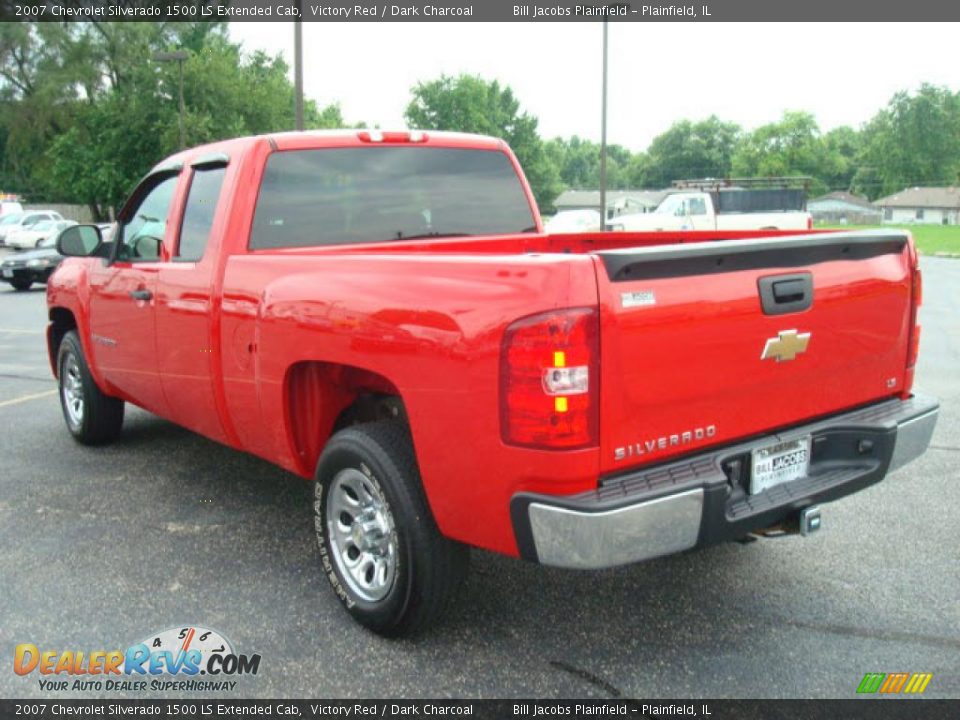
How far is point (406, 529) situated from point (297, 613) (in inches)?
31.9

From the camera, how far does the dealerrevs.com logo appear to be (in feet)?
9.91

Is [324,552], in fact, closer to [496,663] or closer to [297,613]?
[297,613]

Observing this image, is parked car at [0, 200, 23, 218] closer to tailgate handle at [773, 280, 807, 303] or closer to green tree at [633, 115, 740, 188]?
tailgate handle at [773, 280, 807, 303]

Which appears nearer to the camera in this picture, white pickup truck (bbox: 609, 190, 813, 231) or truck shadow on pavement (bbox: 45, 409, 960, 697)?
truck shadow on pavement (bbox: 45, 409, 960, 697)

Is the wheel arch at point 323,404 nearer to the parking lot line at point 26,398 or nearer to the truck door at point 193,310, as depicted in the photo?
the truck door at point 193,310

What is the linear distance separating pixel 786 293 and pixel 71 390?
5024 millimetres

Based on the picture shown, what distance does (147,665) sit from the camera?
313 centimetres

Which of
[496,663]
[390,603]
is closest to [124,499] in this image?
[390,603]

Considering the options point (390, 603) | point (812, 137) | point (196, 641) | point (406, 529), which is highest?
point (812, 137)

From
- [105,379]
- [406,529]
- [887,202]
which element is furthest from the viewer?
[887,202]

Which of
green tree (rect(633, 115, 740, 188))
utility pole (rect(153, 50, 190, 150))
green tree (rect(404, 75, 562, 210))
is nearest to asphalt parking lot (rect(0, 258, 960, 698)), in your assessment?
utility pole (rect(153, 50, 190, 150))

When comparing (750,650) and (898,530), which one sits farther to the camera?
(898,530)

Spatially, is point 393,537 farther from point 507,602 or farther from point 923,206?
point 923,206

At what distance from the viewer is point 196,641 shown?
326 centimetres
